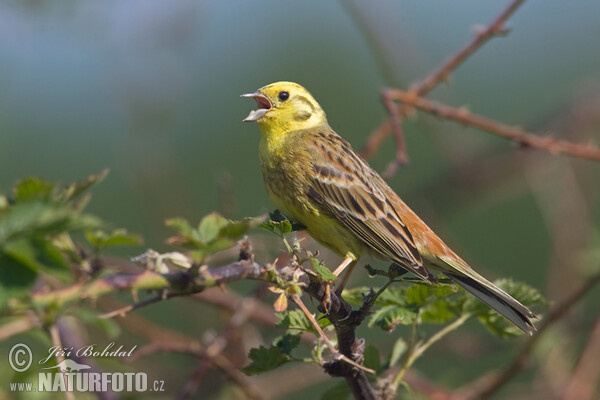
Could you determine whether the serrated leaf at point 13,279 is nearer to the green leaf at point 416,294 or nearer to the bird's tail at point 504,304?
the green leaf at point 416,294

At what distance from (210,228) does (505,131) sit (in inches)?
85.0

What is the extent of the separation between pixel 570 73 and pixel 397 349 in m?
8.05

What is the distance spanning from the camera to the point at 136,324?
331cm

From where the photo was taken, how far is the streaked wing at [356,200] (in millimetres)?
3135

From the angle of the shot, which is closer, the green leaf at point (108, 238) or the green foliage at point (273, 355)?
the green leaf at point (108, 238)

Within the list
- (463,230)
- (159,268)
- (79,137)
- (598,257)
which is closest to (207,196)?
(79,137)

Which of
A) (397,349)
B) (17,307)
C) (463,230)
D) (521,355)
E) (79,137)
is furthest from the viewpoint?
(79,137)

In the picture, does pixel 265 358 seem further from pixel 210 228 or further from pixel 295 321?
pixel 210 228

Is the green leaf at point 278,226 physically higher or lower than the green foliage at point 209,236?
higher

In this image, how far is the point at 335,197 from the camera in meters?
3.27

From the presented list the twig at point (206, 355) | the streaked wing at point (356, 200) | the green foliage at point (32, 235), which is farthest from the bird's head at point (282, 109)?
the green foliage at point (32, 235)

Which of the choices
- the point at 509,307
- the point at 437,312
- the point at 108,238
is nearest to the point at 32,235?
the point at 108,238

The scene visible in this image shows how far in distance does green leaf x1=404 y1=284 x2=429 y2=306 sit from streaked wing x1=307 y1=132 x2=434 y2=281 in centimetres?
60

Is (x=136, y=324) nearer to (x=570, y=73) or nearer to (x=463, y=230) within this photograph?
(x=463, y=230)
